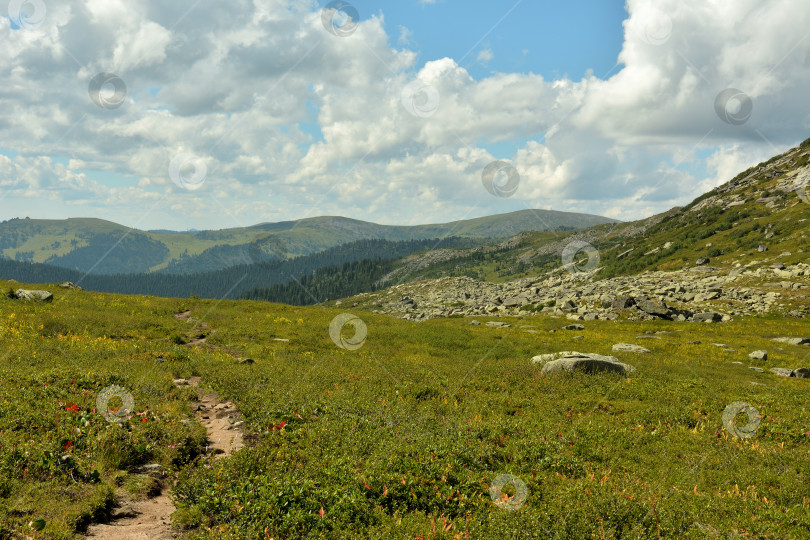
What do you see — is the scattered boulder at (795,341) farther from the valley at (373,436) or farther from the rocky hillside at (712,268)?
the rocky hillside at (712,268)

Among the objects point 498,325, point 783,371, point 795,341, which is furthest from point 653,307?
point 783,371

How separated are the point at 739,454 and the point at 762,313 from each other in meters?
50.2

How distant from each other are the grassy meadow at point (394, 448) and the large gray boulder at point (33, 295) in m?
8.06

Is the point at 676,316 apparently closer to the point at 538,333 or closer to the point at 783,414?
the point at 538,333

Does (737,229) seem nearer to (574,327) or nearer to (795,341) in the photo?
(795,341)

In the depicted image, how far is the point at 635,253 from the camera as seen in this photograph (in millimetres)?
129000

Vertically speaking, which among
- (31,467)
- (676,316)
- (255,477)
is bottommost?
(676,316)

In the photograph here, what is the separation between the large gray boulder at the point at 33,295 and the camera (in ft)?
107

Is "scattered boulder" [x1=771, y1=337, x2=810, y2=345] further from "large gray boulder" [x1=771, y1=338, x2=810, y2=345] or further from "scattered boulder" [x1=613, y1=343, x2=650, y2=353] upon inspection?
"scattered boulder" [x1=613, y1=343, x2=650, y2=353]

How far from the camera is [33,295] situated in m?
33.1

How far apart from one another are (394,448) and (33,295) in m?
36.5

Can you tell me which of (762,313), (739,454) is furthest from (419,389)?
(762,313)

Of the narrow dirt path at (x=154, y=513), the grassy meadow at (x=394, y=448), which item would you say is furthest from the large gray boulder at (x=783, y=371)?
the narrow dirt path at (x=154, y=513)

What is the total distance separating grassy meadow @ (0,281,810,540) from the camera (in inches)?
354
